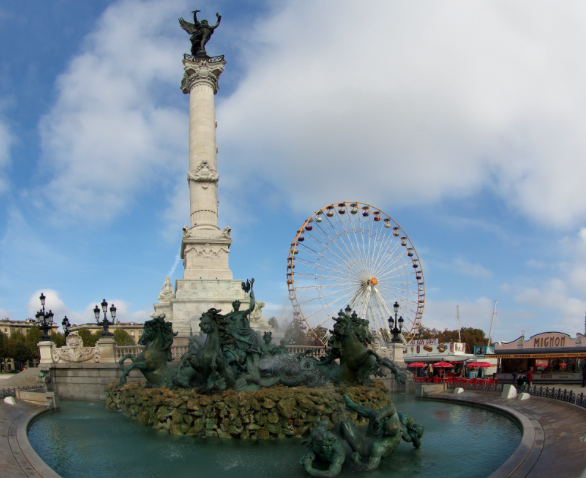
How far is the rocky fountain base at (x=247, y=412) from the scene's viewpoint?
10.2 metres

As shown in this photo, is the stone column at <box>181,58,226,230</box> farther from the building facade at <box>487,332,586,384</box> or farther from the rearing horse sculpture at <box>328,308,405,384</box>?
the building facade at <box>487,332,586,384</box>

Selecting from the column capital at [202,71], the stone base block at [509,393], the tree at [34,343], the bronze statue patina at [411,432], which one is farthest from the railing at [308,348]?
the tree at [34,343]

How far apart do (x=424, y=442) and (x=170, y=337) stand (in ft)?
25.3

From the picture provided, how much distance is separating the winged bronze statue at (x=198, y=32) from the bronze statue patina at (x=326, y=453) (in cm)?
2830

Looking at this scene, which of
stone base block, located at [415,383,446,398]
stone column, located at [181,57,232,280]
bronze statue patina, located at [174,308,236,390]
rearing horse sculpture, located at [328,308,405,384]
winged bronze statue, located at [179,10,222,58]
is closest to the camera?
bronze statue patina, located at [174,308,236,390]

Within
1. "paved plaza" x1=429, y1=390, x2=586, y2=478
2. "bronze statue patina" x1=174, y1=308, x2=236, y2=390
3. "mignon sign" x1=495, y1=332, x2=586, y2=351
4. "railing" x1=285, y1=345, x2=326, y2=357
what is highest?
"bronze statue patina" x1=174, y1=308, x2=236, y2=390

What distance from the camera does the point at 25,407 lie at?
13.6 meters

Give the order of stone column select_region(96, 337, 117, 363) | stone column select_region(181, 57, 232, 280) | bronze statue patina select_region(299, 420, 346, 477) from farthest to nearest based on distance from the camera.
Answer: stone column select_region(181, 57, 232, 280) → stone column select_region(96, 337, 117, 363) → bronze statue patina select_region(299, 420, 346, 477)

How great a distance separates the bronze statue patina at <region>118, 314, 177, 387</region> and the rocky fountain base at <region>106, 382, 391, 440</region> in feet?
6.48

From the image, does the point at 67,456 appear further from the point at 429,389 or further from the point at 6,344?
the point at 6,344

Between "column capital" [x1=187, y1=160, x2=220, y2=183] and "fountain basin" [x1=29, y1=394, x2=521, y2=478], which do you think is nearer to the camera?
"fountain basin" [x1=29, y1=394, x2=521, y2=478]

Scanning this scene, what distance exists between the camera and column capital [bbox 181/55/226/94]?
94.0 ft

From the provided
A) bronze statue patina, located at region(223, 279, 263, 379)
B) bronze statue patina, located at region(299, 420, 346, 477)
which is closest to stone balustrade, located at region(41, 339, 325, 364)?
bronze statue patina, located at region(223, 279, 263, 379)

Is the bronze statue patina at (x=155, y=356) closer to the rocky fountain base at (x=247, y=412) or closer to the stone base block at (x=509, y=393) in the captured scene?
the rocky fountain base at (x=247, y=412)
